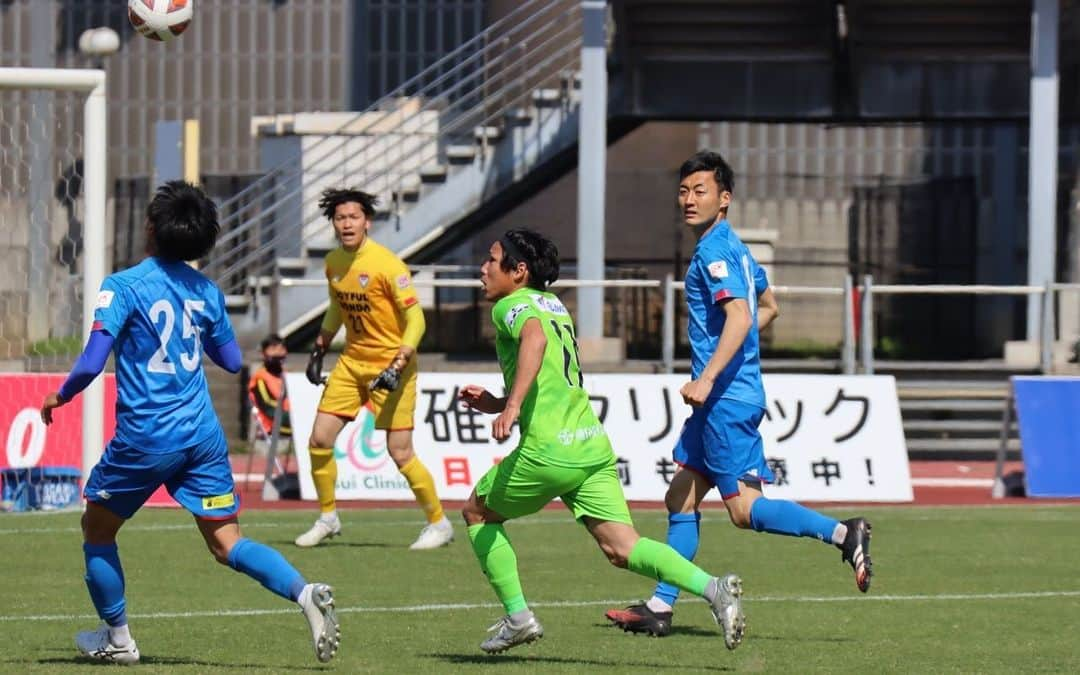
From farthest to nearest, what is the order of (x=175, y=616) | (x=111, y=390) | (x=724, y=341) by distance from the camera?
1. (x=111, y=390)
2. (x=175, y=616)
3. (x=724, y=341)

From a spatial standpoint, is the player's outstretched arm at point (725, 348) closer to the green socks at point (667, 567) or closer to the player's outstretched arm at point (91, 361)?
the green socks at point (667, 567)

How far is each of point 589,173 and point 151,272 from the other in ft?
48.4

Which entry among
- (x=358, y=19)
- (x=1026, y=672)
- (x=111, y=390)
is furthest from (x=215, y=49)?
(x=1026, y=672)

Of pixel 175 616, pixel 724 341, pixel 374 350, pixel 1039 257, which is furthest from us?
pixel 1039 257

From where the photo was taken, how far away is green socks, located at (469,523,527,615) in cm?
829

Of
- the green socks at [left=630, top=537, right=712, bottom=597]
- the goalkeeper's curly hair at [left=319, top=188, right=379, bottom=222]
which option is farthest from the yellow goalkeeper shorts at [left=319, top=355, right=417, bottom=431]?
the green socks at [left=630, top=537, right=712, bottom=597]

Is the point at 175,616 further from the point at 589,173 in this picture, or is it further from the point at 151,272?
the point at 589,173

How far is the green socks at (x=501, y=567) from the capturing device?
8.29 meters

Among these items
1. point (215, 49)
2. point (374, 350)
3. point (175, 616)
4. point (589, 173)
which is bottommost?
point (175, 616)

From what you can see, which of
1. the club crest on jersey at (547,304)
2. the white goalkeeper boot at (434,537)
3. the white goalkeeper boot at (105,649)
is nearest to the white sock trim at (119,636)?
the white goalkeeper boot at (105,649)

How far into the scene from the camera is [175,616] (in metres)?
9.75

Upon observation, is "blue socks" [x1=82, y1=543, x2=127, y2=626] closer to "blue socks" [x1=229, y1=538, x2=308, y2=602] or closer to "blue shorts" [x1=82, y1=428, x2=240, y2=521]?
"blue shorts" [x1=82, y1=428, x2=240, y2=521]

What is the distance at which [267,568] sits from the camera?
7977mm

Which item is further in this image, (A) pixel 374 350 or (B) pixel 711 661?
(A) pixel 374 350
